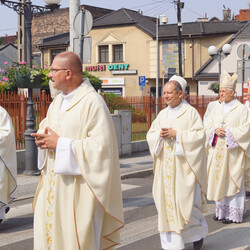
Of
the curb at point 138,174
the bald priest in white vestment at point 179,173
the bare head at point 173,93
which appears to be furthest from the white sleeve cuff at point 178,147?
the curb at point 138,174

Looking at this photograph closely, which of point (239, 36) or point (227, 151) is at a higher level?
point (239, 36)

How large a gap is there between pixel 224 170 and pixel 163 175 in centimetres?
186

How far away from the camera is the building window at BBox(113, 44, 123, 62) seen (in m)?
43.3

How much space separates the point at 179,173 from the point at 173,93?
0.90 meters

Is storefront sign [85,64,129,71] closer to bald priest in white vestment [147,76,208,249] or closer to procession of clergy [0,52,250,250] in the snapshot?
procession of clergy [0,52,250,250]

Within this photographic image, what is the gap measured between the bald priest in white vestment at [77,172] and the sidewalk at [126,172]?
413cm

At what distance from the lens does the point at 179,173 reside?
5.59 metres

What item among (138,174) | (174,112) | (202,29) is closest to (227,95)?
(174,112)

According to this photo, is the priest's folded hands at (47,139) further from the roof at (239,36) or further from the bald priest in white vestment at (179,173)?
the roof at (239,36)

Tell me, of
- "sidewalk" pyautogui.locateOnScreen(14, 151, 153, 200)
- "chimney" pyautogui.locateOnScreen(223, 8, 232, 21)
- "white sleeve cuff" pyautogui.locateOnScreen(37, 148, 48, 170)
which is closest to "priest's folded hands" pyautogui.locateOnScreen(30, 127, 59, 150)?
"white sleeve cuff" pyautogui.locateOnScreen(37, 148, 48, 170)

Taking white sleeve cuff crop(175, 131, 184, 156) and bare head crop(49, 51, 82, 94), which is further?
white sleeve cuff crop(175, 131, 184, 156)

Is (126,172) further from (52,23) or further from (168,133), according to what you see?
(52,23)

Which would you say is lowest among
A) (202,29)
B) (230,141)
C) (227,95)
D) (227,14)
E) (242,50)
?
(230,141)

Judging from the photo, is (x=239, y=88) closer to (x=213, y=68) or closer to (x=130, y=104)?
(x=213, y=68)
